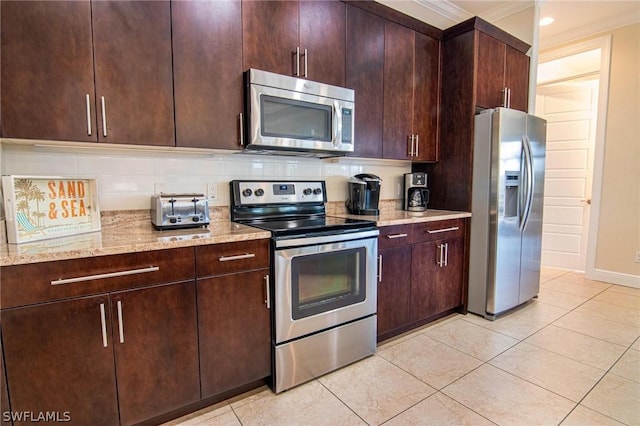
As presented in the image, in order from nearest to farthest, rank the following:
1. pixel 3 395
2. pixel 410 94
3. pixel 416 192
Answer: pixel 3 395 → pixel 410 94 → pixel 416 192

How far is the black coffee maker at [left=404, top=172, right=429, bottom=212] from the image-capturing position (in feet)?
9.76

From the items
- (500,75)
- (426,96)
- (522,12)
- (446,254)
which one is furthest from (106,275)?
(522,12)

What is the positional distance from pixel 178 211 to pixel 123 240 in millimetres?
367

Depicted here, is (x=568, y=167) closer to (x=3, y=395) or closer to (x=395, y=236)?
(x=395, y=236)

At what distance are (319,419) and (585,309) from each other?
9.17 feet

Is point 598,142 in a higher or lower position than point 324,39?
lower

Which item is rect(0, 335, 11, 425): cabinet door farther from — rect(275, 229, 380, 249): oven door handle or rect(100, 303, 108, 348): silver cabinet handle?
rect(275, 229, 380, 249): oven door handle

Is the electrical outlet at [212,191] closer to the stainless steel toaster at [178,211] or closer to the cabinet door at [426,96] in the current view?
the stainless steel toaster at [178,211]

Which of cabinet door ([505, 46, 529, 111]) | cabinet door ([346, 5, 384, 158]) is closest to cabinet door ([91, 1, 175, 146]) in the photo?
cabinet door ([346, 5, 384, 158])

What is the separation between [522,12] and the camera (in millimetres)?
3213

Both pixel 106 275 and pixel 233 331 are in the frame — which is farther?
pixel 233 331

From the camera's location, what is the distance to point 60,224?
1504mm

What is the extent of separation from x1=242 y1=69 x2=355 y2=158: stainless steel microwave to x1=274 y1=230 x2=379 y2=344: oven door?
0.63 metres

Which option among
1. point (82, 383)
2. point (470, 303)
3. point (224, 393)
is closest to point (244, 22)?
point (82, 383)
